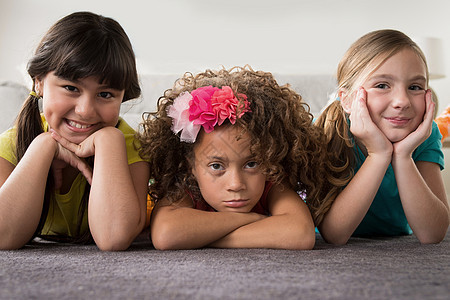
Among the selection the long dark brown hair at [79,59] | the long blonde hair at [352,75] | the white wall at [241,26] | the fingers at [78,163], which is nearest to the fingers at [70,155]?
the fingers at [78,163]

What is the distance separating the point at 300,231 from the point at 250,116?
32 centimetres

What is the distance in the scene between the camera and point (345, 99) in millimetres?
1491

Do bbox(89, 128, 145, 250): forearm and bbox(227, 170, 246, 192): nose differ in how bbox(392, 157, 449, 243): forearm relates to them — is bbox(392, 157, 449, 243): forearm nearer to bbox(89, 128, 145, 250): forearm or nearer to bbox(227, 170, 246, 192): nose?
bbox(227, 170, 246, 192): nose

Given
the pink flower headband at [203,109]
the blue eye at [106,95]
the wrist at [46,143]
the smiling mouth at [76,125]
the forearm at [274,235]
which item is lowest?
the forearm at [274,235]

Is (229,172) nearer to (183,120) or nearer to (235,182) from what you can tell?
(235,182)

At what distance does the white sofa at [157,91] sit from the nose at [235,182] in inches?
52.5

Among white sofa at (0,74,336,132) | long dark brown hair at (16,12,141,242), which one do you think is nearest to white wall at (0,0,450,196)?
white sofa at (0,74,336,132)

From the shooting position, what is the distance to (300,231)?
122cm

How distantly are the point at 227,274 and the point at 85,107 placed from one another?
2.14ft

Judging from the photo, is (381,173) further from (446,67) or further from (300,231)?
(446,67)

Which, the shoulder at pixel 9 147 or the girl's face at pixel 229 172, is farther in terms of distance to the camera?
the shoulder at pixel 9 147

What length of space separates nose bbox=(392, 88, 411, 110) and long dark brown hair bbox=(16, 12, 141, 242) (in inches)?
Result: 29.0

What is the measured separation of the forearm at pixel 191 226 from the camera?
1.21 meters

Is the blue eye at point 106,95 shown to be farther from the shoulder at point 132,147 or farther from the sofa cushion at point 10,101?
the sofa cushion at point 10,101
